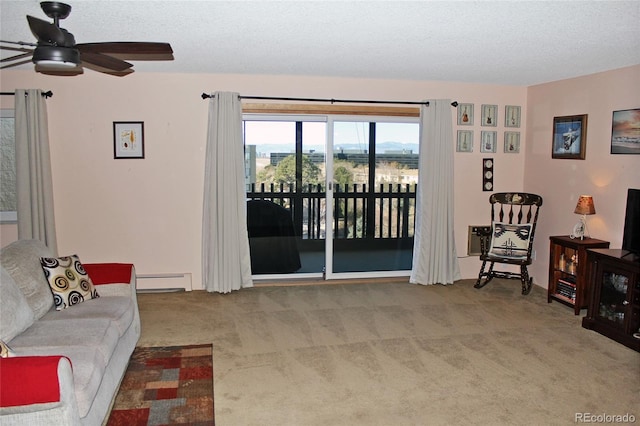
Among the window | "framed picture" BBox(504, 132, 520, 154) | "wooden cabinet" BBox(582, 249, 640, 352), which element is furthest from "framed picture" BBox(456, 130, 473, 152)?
the window

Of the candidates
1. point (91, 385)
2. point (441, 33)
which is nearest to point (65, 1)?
point (91, 385)

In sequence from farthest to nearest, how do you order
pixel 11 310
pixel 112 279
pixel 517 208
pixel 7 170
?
pixel 517 208 < pixel 7 170 < pixel 112 279 < pixel 11 310

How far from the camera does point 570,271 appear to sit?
507cm

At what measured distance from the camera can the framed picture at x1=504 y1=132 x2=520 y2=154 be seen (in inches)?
243

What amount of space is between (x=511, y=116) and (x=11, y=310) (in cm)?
540

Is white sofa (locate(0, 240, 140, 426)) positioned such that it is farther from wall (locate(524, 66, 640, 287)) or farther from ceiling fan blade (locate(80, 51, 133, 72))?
wall (locate(524, 66, 640, 287))

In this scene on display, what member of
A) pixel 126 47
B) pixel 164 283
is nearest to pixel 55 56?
pixel 126 47

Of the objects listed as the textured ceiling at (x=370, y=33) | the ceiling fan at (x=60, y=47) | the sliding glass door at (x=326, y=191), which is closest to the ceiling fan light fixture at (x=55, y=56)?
the ceiling fan at (x=60, y=47)

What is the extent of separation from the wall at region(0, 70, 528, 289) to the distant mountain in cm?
57

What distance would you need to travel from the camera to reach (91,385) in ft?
8.70

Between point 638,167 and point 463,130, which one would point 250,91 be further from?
point 638,167

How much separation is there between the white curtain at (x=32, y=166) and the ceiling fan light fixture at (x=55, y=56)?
2.80 metres

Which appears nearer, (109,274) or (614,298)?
(109,274)

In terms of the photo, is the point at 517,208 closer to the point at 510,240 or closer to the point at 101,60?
the point at 510,240
